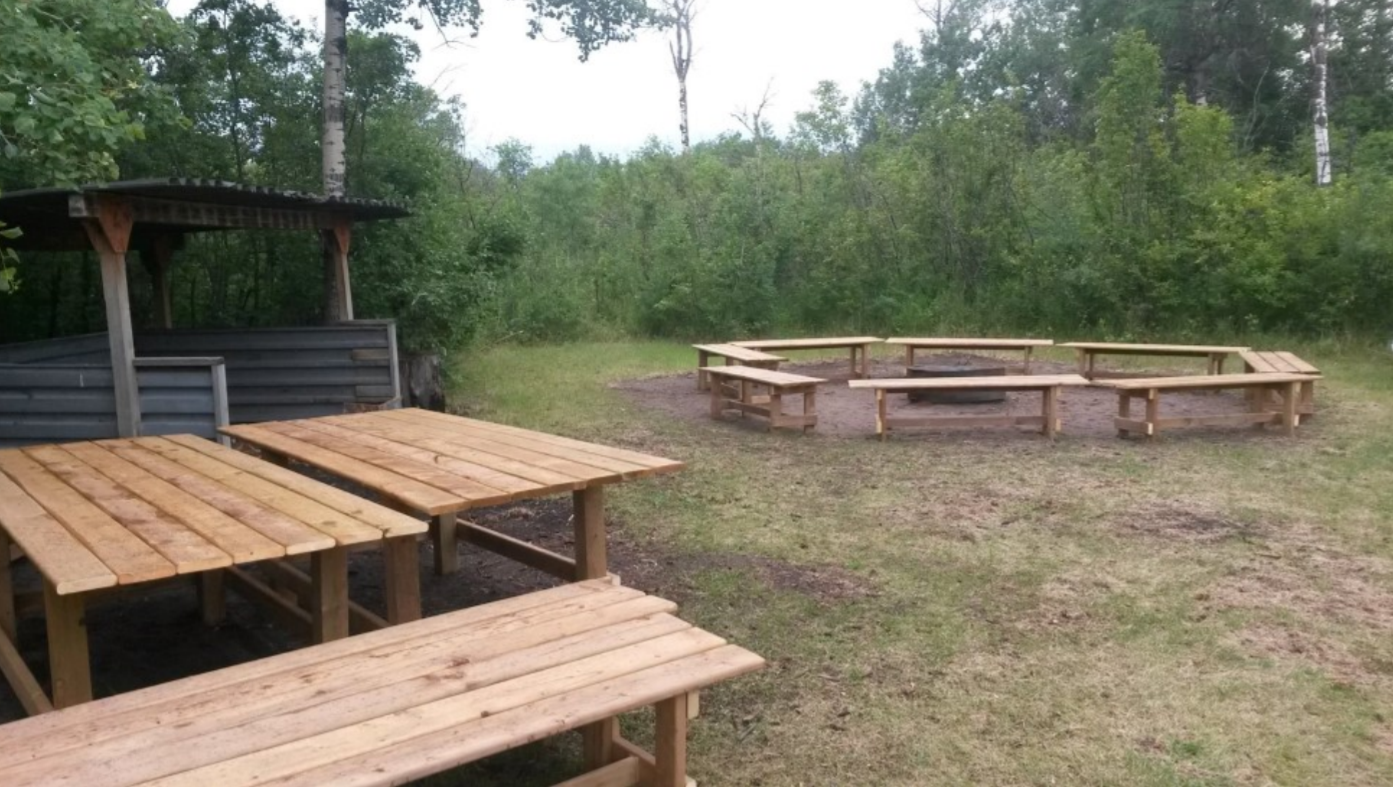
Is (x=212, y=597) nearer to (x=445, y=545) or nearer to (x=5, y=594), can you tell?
(x=5, y=594)

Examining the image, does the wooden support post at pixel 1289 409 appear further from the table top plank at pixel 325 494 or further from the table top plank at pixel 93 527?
the table top plank at pixel 93 527

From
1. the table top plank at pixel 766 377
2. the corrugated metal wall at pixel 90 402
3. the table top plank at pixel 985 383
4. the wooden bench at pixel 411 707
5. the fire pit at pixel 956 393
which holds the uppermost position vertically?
the corrugated metal wall at pixel 90 402

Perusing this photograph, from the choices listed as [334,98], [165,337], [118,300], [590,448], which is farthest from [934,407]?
[118,300]

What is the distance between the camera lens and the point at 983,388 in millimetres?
8352

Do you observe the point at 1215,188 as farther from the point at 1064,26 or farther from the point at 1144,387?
the point at 1064,26

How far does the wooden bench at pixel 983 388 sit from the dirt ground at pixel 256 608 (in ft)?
10.5

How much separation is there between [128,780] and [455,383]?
974cm

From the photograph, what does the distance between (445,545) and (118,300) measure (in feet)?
8.66

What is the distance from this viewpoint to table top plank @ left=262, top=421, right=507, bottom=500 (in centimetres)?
317

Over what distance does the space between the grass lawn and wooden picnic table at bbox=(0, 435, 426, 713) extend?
3.93ft

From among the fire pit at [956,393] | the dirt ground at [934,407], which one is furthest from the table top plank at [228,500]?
the fire pit at [956,393]

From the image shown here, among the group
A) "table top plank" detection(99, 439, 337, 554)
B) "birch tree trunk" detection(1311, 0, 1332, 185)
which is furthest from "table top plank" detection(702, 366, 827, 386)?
"birch tree trunk" detection(1311, 0, 1332, 185)

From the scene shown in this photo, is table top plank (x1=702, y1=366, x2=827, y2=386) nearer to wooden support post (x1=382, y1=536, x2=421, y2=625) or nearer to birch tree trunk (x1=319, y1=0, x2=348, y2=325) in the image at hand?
birch tree trunk (x1=319, y1=0, x2=348, y2=325)

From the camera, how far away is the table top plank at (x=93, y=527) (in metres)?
2.40
